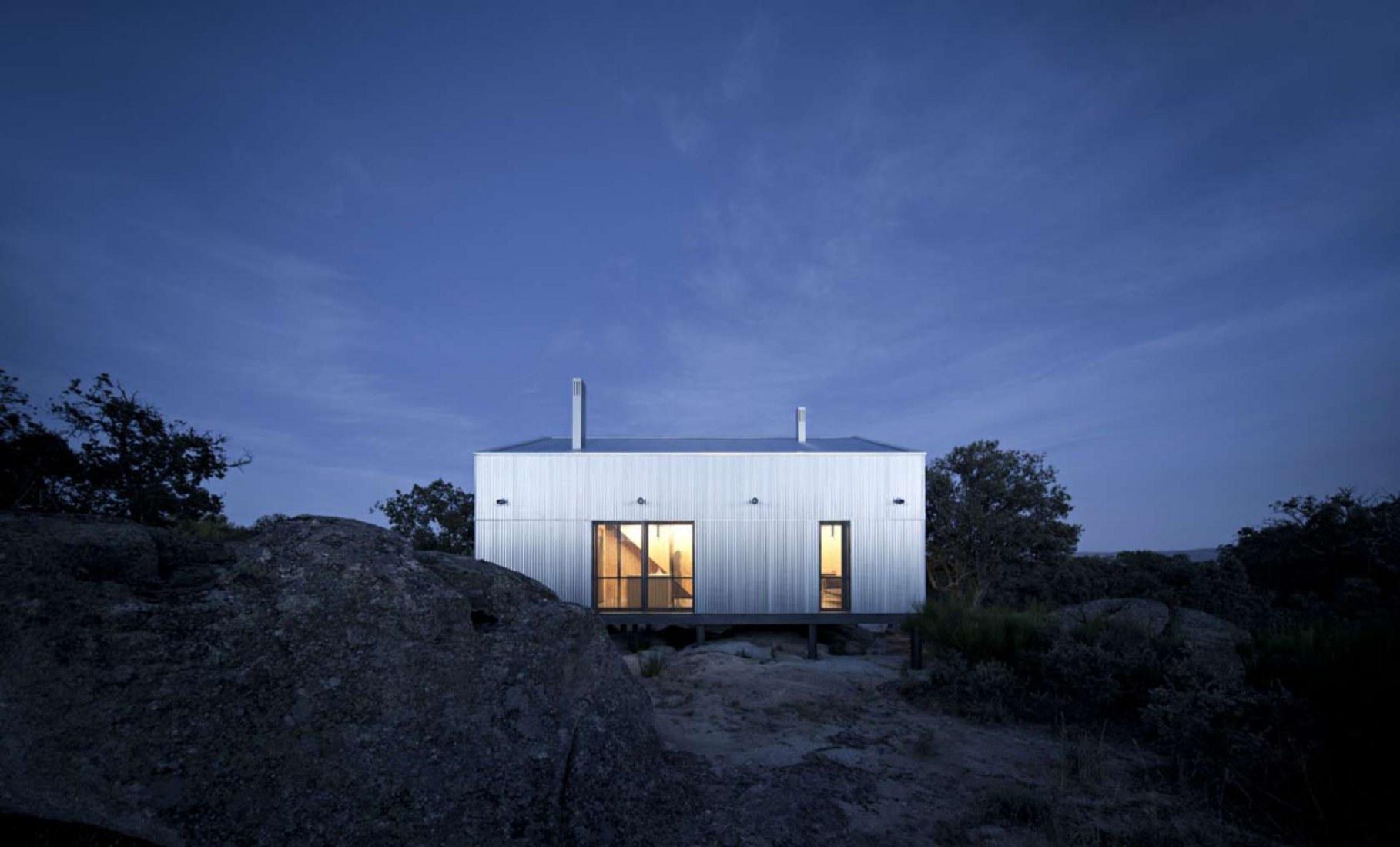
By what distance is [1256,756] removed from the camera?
4.93 metres

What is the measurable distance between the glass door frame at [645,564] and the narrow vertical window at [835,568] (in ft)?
8.62

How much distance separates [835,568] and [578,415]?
6.35m

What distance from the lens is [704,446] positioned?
1515 cm

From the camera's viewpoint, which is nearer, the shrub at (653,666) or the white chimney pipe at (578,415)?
the shrub at (653,666)

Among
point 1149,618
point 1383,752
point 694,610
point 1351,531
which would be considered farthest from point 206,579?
point 1351,531

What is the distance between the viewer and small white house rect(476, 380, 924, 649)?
13.1 meters

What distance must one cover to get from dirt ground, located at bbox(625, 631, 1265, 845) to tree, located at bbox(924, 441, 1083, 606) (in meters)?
12.8

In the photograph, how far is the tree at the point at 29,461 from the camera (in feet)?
42.2

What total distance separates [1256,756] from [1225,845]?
1.25 metres

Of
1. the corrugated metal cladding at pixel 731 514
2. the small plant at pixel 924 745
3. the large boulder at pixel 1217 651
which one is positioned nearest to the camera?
the small plant at pixel 924 745

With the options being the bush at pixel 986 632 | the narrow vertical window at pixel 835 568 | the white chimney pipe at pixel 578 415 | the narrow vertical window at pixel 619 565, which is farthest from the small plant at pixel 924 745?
the white chimney pipe at pixel 578 415

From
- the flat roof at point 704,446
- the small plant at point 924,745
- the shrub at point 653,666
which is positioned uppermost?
the flat roof at point 704,446

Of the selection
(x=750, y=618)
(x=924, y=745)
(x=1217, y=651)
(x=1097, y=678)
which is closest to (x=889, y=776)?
(x=924, y=745)

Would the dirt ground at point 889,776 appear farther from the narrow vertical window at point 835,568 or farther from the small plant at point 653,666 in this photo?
the narrow vertical window at point 835,568
